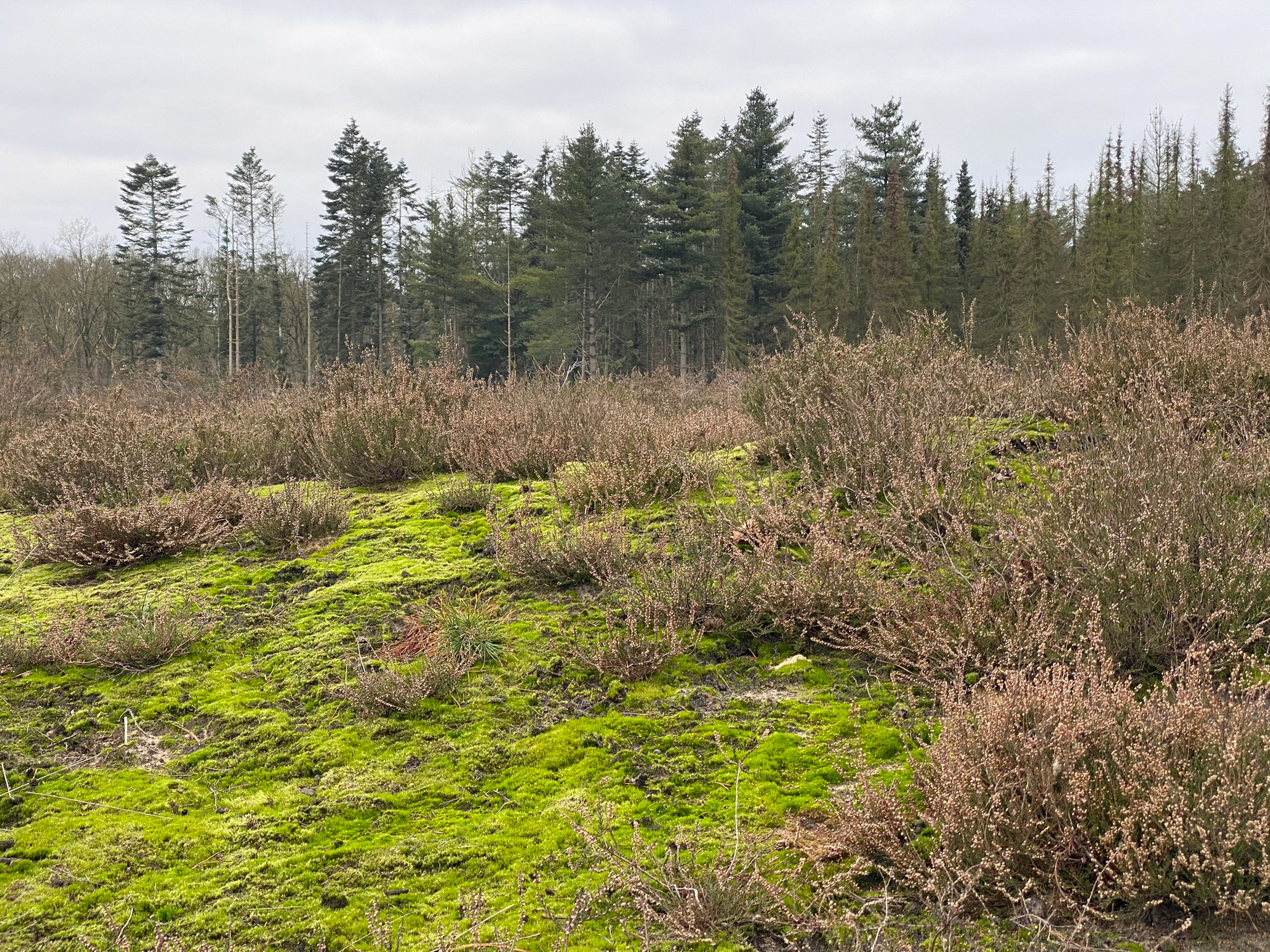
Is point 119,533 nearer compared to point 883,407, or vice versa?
point 883,407

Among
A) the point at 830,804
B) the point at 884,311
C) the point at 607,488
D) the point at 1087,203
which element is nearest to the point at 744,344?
the point at 884,311

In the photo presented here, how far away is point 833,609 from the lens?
3.53 meters

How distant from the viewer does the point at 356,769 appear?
112 inches

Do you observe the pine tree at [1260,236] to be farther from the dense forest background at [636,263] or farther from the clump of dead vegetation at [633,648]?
the clump of dead vegetation at [633,648]

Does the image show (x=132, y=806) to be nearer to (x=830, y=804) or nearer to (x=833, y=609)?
(x=830, y=804)

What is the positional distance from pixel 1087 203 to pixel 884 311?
16.4 m

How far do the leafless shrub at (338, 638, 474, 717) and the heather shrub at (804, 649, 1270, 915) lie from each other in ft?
5.68

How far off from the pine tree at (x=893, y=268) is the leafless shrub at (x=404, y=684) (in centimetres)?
3427

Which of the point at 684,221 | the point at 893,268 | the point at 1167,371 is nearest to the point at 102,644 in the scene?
the point at 1167,371

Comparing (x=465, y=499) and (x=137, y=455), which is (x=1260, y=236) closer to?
(x=465, y=499)

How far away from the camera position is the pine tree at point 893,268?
35.1 metres

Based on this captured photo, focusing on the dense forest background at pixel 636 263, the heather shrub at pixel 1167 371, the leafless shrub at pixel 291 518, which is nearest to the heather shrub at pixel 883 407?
the heather shrub at pixel 1167 371

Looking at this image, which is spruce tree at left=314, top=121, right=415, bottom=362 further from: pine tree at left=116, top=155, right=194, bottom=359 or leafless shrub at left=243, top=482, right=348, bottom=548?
leafless shrub at left=243, top=482, right=348, bottom=548

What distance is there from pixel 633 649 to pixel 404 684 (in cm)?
99
